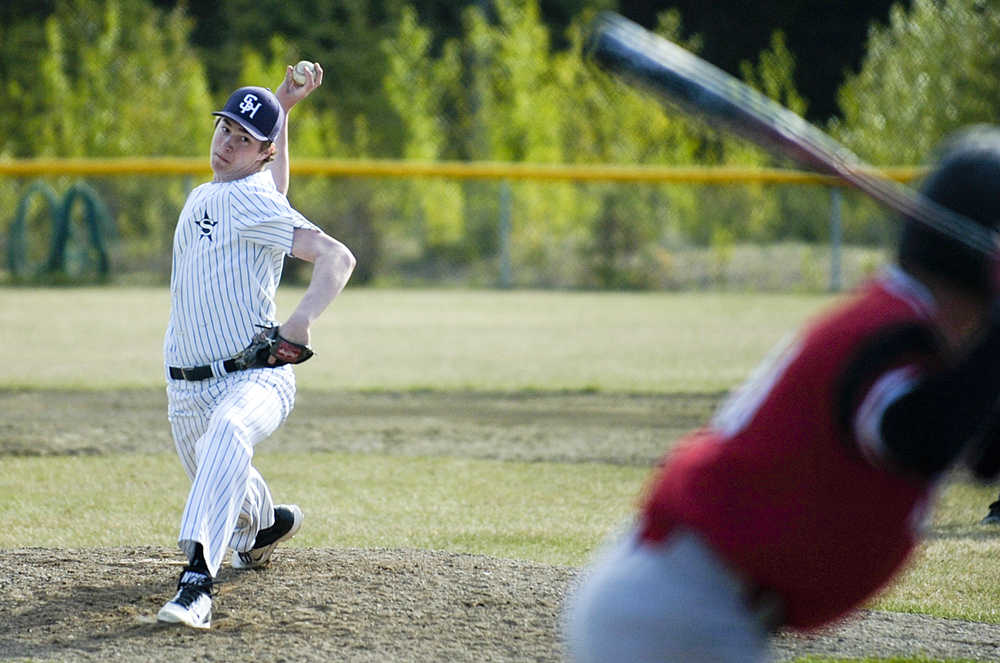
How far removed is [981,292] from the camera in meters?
2.34

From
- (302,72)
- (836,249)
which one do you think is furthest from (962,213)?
(836,249)

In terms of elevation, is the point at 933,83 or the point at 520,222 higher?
the point at 933,83

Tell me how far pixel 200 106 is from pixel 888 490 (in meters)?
24.1

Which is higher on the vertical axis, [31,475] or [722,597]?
[722,597]

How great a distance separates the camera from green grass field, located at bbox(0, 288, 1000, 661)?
6.24 meters

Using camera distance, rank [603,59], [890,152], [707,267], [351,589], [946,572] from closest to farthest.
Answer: [603,59], [351,589], [946,572], [707,267], [890,152]

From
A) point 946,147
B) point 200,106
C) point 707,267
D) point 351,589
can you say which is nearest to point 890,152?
point 707,267

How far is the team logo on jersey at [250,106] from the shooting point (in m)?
4.88

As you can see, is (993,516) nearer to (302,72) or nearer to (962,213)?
(302,72)

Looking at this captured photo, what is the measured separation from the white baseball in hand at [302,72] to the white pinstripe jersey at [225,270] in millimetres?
793

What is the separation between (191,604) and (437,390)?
6.61m

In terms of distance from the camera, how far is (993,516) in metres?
6.75

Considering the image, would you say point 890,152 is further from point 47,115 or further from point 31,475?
point 31,475

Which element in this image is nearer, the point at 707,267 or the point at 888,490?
the point at 888,490
